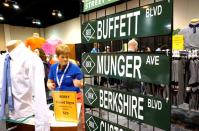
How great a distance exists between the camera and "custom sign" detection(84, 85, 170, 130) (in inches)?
41.8

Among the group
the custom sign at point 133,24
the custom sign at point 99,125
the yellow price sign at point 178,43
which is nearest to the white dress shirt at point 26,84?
the custom sign at point 99,125

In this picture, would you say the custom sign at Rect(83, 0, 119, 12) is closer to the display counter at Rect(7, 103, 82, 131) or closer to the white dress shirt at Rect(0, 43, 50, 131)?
the white dress shirt at Rect(0, 43, 50, 131)

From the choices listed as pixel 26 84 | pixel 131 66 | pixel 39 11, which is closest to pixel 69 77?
pixel 26 84

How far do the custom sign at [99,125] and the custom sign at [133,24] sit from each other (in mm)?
519

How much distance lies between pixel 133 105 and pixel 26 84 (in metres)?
1.25

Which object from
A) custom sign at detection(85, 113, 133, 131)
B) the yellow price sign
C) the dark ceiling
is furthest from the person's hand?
the dark ceiling

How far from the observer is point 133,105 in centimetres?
122

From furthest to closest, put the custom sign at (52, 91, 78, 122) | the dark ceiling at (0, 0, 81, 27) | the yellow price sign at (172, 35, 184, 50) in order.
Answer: the dark ceiling at (0, 0, 81, 27) → the yellow price sign at (172, 35, 184, 50) → the custom sign at (52, 91, 78, 122)

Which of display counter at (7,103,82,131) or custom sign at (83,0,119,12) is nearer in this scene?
custom sign at (83,0,119,12)

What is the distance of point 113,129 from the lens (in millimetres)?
1377

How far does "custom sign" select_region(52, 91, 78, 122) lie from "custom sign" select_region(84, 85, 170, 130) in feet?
1.97

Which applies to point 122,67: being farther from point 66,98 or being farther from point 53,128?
point 53,128

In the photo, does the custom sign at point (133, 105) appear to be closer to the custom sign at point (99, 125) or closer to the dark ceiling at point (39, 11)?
the custom sign at point (99, 125)

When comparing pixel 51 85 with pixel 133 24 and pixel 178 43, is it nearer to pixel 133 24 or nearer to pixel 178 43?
pixel 133 24
